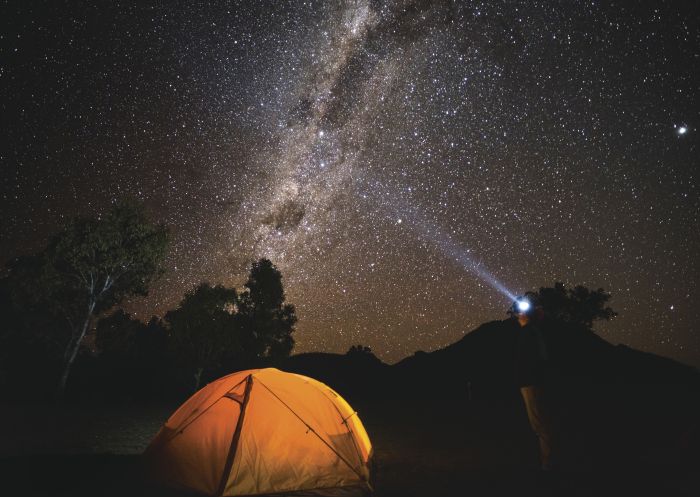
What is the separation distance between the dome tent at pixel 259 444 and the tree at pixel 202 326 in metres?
22.2

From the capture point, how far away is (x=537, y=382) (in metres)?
6.68

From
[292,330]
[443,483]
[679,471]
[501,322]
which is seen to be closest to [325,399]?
[443,483]

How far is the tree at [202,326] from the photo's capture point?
91.3ft

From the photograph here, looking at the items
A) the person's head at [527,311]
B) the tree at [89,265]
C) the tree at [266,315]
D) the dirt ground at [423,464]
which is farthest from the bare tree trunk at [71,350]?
the person's head at [527,311]

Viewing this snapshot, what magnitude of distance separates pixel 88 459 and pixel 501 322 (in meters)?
67.2

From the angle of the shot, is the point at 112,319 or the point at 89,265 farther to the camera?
the point at 112,319

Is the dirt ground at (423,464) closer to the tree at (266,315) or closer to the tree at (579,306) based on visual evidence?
the tree at (266,315)

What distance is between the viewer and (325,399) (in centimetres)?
726

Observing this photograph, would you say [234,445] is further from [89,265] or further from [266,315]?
[266,315]

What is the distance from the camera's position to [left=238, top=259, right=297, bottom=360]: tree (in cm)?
3181

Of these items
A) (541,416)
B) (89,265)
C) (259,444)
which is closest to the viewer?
(259,444)

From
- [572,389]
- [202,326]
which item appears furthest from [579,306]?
[202,326]

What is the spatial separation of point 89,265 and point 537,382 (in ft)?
63.5

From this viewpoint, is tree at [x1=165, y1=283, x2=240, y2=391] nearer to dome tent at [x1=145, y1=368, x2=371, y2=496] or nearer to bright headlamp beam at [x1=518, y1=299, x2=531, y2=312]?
dome tent at [x1=145, y1=368, x2=371, y2=496]
